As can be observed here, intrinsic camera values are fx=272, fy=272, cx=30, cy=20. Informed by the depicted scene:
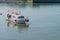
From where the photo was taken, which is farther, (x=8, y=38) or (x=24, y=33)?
(x=24, y=33)

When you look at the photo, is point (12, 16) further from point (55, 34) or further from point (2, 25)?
point (55, 34)

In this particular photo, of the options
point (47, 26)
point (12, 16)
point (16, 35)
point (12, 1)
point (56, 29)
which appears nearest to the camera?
point (16, 35)

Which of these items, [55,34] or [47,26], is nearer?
[55,34]

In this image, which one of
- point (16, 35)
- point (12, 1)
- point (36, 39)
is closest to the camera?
point (36, 39)

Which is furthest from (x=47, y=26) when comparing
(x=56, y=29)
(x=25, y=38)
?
(x=25, y=38)

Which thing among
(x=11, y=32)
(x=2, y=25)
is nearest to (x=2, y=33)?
(x=11, y=32)

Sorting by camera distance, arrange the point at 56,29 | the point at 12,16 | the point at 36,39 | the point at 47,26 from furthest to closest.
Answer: the point at 12,16 → the point at 47,26 → the point at 56,29 → the point at 36,39

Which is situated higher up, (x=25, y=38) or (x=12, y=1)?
Answer: (x=25, y=38)

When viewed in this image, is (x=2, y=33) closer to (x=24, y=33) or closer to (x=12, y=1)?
(x=24, y=33)

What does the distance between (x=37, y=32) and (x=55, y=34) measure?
2.75 ft

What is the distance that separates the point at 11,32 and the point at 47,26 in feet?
7.19

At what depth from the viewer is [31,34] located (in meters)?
10.8

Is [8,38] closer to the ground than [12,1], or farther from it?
farther from it

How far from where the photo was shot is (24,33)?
11.1 m
